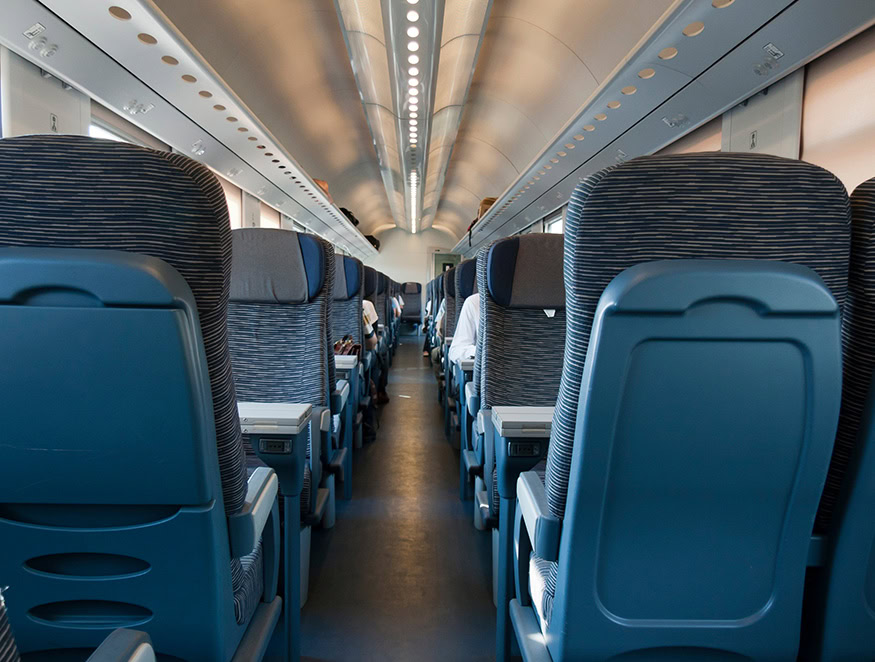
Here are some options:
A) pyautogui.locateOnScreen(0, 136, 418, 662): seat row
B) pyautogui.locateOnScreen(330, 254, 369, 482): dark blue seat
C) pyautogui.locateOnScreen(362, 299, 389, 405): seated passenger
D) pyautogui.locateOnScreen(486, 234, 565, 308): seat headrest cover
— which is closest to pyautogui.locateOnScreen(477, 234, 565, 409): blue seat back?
pyautogui.locateOnScreen(486, 234, 565, 308): seat headrest cover

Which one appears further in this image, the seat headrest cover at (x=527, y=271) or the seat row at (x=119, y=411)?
the seat headrest cover at (x=527, y=271)

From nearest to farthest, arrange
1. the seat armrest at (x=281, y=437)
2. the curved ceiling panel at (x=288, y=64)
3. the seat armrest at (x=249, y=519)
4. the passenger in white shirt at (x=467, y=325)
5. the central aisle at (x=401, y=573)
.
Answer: the seat armrest at (x=249, y=519), the seat armrest at (x=281, y=437), the central aisle at (x=401, y=573), the passenger in white shirt at (x=467, y=325), the curved ceiling panel at (x=288, y=64)

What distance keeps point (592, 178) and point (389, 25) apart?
11.3 ft

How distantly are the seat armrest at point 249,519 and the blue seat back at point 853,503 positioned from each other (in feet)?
3.94

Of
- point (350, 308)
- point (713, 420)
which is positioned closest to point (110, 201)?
point (713, 420)

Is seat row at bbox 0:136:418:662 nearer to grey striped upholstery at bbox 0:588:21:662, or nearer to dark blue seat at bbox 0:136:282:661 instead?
dark blue seat at bbox 0:136:282:661

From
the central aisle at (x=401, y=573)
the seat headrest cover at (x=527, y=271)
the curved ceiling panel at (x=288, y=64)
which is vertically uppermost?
the curved ceiling panel at (x=288, y=64)

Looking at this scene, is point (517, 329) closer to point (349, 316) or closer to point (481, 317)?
point (481, 317)

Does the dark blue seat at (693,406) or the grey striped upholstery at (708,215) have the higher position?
the grey striped upholstery at (708,215)

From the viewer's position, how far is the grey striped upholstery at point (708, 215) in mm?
849

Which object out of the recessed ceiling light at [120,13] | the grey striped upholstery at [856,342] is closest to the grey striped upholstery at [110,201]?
the grey striped upholstery at [856,342]

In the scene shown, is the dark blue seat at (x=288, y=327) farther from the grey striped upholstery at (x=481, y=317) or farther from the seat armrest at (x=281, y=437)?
the grey striped upholstery at (x=481, y=317)

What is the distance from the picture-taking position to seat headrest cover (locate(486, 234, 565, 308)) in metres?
2.20

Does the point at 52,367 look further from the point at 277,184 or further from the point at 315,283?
the point at 277,184
